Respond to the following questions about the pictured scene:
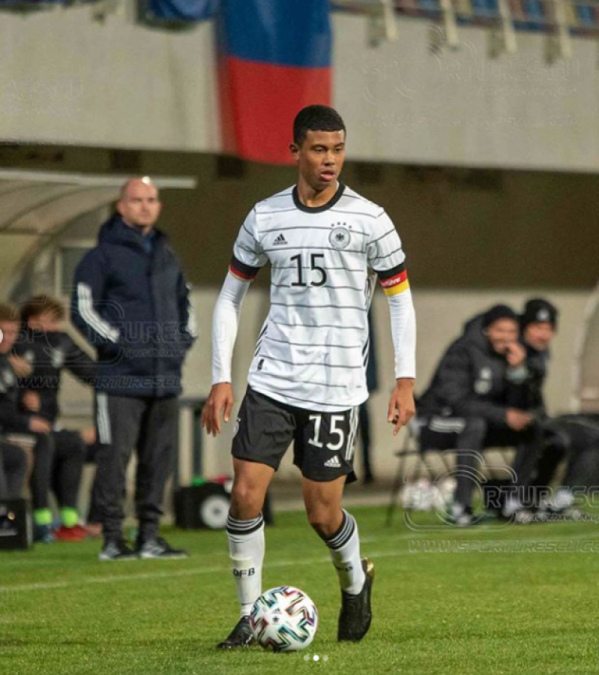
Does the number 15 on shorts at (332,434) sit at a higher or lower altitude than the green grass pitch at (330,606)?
higher

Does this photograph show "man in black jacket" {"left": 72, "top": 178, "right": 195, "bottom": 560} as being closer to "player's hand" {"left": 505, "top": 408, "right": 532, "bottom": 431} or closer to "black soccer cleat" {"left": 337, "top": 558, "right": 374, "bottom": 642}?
"player's hand" {"left": 505, "top": 408, "right": 532, "bottom": 431}

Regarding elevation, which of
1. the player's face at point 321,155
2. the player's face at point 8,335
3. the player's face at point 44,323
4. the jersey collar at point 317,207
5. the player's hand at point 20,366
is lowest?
the player's hand at point 20,366

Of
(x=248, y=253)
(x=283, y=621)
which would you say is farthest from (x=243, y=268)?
(x=283, y=621)

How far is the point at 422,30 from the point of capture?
61.8ft

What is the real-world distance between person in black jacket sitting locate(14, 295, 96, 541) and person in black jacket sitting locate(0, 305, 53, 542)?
3.1 inches

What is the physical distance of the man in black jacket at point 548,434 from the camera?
13.9 metres

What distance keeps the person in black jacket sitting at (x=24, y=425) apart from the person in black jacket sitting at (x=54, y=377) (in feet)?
0.26

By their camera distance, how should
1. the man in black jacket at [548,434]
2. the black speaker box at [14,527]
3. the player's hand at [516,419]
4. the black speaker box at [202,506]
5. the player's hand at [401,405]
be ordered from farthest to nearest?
the man in black jacket at [548,434], the player's hand at [516,419], the black speaker box at [202,506], the black speaker box at [14,527], the player's hand at [401,405]

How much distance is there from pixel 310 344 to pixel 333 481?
0.51 metres

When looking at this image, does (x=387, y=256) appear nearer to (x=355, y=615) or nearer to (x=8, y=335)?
(x=355, y=615)

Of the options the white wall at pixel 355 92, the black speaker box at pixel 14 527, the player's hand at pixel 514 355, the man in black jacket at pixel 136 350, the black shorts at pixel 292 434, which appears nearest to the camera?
the black shorts at pixel 292 434

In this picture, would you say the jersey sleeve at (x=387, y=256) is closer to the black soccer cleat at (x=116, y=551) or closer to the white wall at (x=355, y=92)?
the black soccer cleat at (x=116, y=551)

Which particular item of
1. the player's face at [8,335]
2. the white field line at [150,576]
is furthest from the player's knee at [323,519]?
the player's face at [8,335]

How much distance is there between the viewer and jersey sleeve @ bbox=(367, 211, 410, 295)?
6.77m
